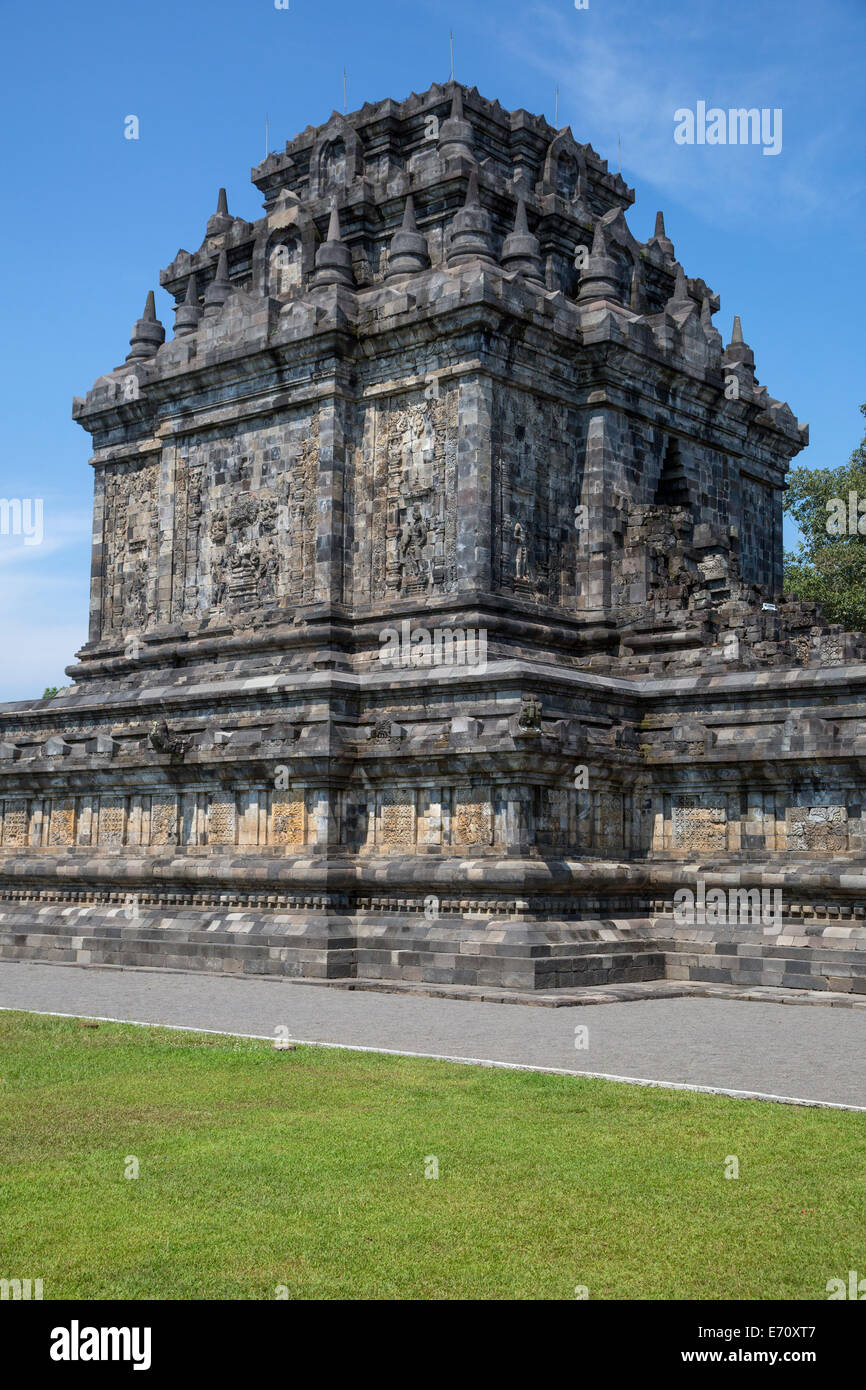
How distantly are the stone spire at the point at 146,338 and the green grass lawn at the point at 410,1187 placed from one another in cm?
2456

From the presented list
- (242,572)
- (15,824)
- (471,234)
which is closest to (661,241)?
(471,234)

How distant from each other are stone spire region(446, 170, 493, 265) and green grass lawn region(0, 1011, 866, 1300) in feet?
63.3

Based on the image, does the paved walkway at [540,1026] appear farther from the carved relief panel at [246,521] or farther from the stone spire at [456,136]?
the stone spire at [456,136]

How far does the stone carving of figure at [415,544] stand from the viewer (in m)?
27.0

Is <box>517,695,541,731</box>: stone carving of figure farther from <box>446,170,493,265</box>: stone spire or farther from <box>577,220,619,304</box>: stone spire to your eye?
<box>577,220,619,304</box>: stone spire

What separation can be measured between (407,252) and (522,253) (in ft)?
7.87

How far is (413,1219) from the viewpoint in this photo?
7.43 metres

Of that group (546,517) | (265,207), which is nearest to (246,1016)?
(546,517)

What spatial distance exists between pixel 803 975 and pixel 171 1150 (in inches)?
546

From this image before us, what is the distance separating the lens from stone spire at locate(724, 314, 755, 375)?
107 feet

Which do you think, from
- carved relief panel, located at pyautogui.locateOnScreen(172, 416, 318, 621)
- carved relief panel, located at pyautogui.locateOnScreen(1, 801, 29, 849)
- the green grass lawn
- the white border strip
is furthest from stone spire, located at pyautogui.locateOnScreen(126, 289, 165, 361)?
the green grass lawn

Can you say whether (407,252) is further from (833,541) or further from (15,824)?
(833,541)

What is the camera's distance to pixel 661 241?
34.9 meters
